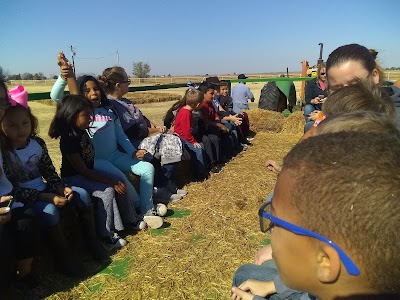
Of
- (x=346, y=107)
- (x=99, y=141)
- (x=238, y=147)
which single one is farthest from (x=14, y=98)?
(x=238, y=147)

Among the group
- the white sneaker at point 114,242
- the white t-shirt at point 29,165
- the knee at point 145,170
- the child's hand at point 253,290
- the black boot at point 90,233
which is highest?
the white t-shirt at point 29,165

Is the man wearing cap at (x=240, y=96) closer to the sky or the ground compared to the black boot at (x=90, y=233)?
closer to the sky

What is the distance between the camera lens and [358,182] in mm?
870

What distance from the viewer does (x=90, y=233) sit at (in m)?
3.17

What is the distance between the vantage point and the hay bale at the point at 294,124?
9.00m

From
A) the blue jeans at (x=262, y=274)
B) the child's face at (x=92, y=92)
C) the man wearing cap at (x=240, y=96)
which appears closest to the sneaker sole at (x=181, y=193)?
the child's face at (x=92, y=92)

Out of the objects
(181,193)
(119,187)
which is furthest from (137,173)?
(181,193)

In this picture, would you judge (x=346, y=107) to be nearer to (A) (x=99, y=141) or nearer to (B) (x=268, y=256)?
(B) (x=268, y=256)

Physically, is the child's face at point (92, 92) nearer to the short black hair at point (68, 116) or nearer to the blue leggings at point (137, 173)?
the short black hair at point (68, 116)

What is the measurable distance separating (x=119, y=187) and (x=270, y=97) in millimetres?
8834

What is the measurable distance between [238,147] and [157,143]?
3025 millimetres

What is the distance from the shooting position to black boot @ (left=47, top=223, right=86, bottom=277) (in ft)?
9.39

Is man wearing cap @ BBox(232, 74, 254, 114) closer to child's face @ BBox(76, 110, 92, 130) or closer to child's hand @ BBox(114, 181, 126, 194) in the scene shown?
child's hand @ BBox(114, 181, 126, 194)

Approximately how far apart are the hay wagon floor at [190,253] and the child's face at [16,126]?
1.12 meters
